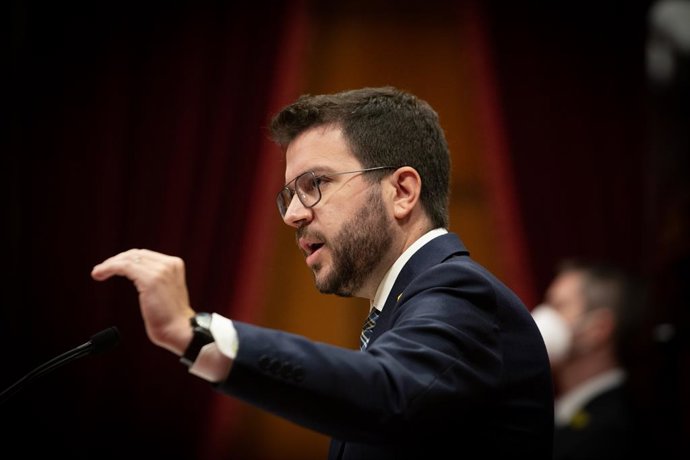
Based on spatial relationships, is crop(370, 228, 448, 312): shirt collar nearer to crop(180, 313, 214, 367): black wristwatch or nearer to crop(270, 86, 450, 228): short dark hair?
crop(270, 86, 450, 228): short dark hair

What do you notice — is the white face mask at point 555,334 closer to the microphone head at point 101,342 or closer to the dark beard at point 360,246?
the dark beard at point 360,246

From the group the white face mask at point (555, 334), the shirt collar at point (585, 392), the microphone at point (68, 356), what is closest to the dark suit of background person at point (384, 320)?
the microphone at point (68, 356)

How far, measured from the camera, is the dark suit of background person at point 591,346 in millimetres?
3621

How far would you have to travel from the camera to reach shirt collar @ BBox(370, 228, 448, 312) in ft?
5.70

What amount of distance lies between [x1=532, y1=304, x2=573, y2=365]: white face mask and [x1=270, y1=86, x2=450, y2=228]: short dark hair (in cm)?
205

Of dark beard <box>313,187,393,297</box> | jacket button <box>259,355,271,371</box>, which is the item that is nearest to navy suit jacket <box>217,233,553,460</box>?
jacket button <box>259,355,271,371</box>

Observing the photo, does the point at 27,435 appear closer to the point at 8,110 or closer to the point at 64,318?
A: the point at 64,318

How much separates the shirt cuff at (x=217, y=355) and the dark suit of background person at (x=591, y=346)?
2.70 m

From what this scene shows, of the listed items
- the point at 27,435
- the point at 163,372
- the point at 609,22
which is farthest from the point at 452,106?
the point at 27,435

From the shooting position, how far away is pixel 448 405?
1.27 meters

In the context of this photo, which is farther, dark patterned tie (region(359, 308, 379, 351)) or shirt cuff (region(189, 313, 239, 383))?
dark patterned tie (region(359, 308, 379, 351))

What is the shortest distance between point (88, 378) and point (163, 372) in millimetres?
343

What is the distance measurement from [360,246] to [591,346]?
2.44m

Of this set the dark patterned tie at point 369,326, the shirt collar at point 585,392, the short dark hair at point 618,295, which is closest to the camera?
the dark patterned tie at point 369,326
